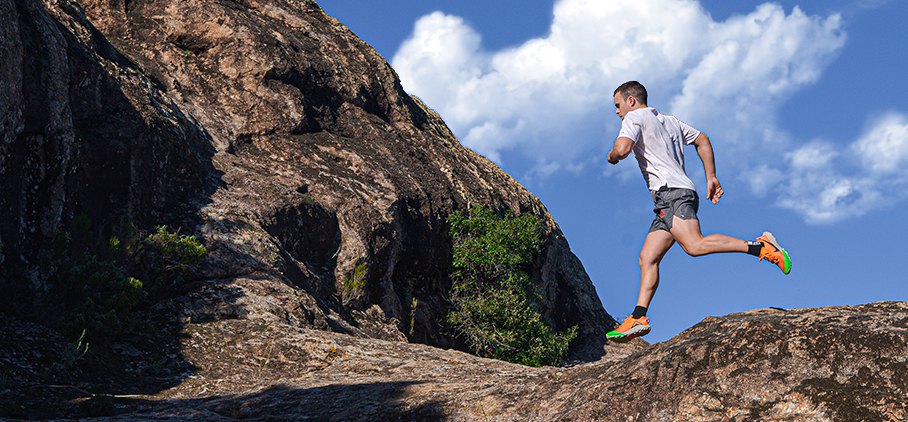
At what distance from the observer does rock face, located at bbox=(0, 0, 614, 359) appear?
1012cm

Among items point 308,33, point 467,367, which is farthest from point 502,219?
point 467,367

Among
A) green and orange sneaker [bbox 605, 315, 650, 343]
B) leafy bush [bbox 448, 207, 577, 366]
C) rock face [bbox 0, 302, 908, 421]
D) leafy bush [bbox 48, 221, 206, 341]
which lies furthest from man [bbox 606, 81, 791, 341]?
leafy bush [bbox 448, 207, 577, 366]

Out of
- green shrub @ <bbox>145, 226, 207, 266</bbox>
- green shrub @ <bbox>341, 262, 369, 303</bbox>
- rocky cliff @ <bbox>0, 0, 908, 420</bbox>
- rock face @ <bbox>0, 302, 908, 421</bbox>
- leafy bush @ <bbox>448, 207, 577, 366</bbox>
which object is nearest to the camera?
rock face @ <bbox>0, 302, 908, 421</bbox>

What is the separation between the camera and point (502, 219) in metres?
21.1

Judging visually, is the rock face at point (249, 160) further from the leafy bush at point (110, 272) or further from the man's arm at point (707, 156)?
the man's arm at point (707, 156)

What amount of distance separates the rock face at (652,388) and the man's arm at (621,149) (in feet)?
6.87

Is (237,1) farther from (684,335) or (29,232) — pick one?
(684,335)

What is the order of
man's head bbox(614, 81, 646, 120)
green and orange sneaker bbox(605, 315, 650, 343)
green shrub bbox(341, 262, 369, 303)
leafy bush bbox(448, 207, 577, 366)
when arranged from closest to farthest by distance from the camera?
green and orange sneaker bbox(605, 315, 650, 343) < man's head bbox(614, 81, 646, 120) < green shrub bbox(341, 262, 369, 303) < leafy bush bbox(448, 207, 577, 366)

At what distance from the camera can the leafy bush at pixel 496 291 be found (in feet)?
63.0

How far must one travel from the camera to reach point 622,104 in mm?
8391

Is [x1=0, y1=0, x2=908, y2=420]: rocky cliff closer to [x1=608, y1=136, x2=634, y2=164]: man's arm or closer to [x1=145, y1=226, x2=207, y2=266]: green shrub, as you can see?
[x1=145, y1=226, x2=207, y2=266]: green shrub

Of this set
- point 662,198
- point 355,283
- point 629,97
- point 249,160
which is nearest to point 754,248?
point 662,198

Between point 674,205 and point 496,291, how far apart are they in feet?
40.1

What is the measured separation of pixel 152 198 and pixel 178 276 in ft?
6.61
